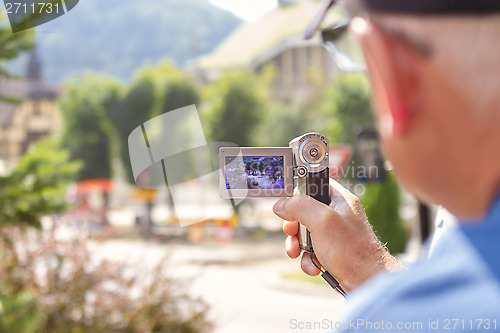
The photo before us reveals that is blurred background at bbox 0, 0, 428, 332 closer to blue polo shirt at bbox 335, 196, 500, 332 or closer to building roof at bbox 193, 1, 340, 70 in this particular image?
blue polo shirt at bbox 335, 196, 500, 332

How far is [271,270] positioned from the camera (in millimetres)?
11117

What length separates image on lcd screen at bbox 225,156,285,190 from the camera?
→ 945mm

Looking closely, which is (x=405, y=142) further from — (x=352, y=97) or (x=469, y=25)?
(x=352, y=97)

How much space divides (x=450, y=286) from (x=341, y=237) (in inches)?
16.0

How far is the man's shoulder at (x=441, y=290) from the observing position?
1.40ft

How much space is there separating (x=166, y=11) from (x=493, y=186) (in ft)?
118

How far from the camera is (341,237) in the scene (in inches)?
32.8

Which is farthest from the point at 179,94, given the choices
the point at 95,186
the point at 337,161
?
the point at 337,161

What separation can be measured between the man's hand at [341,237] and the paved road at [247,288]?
352 centimetres

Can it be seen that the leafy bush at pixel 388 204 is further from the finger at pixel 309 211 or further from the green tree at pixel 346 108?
the finger at pixel 309 211

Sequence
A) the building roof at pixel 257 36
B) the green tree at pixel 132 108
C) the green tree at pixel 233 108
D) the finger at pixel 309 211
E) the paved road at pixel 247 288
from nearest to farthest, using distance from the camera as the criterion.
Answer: the finger at pixel 309 211, the paved road at pixel 247 288, the green tree at pixel 233 108, the green tree at pixel 132 108, the building roof at pixel 257 36

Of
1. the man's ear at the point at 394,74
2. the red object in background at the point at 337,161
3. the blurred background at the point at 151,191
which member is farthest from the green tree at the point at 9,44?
the man's ear at the point at 394,74

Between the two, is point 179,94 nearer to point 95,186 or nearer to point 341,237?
point 95,186

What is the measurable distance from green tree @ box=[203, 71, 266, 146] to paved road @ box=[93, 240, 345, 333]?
401 cm
